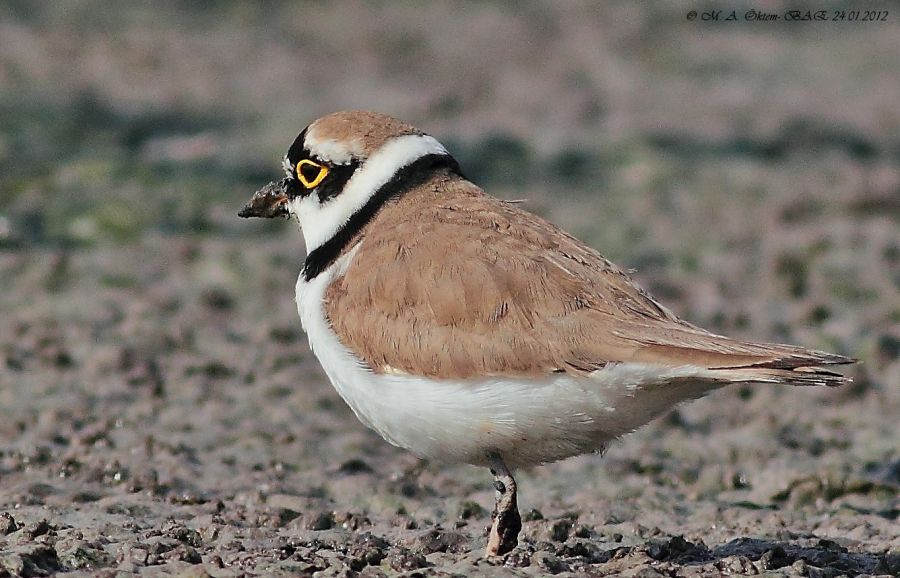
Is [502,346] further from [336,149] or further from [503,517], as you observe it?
[336,149]

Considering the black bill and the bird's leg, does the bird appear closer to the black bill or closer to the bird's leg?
the bird's leg

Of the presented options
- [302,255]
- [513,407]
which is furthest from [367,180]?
[302,255]

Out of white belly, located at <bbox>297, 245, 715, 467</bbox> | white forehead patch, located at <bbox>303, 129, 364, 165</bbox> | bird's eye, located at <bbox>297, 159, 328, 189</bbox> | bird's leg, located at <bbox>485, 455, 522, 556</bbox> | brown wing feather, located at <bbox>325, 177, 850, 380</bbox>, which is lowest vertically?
bird's leg, located at <bbox>485, 455, 522, 556</bbox>

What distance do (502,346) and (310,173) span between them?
154 centimetres

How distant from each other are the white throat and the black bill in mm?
296

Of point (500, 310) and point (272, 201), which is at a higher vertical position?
point (272, 201)

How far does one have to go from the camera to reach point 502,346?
15.0ft

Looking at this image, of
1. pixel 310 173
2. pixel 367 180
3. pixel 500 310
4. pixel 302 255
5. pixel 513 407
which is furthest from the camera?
pixel 302 255

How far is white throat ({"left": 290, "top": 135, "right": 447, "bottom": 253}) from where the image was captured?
18.0ft

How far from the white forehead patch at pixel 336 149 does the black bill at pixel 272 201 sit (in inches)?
11.3

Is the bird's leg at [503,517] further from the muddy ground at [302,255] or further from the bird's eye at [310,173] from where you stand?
the bird's eye at [310,173]

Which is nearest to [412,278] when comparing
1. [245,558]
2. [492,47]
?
[245,558]

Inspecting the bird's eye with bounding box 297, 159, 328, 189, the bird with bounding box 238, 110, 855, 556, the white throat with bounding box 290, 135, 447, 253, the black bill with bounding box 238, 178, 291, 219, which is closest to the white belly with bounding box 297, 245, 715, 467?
the bird with bounding box 238, 110, 855, 556

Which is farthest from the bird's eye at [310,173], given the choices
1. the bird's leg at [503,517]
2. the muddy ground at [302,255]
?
the bird's leg at [503,517]
